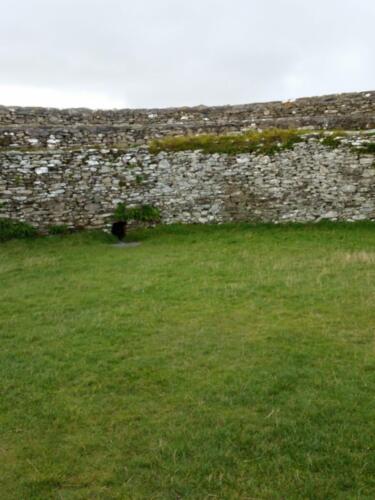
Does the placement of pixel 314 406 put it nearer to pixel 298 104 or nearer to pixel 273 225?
pixel 273 225

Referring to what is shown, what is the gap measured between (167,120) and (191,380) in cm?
1481

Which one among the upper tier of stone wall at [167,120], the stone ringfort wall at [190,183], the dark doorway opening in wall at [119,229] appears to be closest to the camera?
the stone ringfort wall at [190,183]

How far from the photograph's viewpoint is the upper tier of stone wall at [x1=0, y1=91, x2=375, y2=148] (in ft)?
55.8

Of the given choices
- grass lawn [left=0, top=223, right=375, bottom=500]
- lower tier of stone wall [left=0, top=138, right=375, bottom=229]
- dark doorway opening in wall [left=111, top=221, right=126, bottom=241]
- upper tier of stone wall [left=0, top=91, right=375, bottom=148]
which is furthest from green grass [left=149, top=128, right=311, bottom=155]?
grass lawn [left=0, top=223, right=375, bottom=500]

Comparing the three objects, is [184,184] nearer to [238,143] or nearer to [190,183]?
[190,183]

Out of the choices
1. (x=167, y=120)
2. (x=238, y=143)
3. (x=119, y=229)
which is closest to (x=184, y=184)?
(x=238, y=143)

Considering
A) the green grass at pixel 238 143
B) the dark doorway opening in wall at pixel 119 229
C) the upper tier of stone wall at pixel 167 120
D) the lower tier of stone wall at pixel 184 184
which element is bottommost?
the dark doorway opening in wall at pixel 119 229

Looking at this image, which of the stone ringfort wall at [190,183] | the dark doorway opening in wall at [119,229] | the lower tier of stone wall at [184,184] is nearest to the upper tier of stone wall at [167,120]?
the stone ringfort wall at [190,183]

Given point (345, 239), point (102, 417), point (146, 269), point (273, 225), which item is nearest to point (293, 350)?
point (102, 417)

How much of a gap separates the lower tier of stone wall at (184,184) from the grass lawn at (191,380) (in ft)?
11.0

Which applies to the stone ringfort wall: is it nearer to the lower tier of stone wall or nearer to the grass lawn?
the lower tier of stone wall

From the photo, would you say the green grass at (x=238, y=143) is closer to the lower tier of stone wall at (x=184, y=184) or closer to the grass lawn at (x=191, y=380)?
the lower tier of stone wall at (x=184, y=184)

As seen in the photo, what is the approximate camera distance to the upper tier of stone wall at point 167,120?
55.8 ft

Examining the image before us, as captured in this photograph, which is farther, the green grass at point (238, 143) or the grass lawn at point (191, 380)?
the green grass at point (238, 143)
